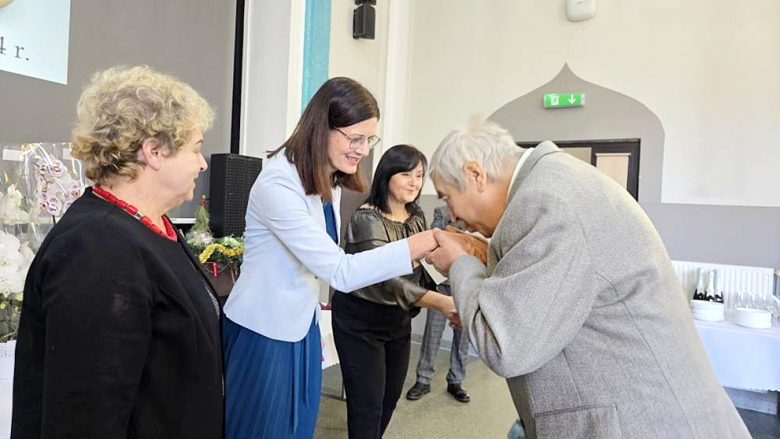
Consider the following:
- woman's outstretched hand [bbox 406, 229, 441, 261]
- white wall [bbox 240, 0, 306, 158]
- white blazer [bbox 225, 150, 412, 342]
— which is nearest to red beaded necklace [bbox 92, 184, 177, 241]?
white blazer [bbox 225, 150, 412, 342]

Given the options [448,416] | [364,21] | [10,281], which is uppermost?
[364,21]

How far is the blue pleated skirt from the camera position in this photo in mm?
1308

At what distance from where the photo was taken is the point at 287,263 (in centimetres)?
132

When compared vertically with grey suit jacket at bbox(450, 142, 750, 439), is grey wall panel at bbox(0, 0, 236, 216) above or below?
above

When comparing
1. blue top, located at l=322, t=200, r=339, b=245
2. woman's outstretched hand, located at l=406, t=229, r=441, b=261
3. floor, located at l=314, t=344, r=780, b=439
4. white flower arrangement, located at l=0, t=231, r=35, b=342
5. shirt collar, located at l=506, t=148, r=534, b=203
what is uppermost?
shirt collar, located at l=506, t=148, r=534, b=203

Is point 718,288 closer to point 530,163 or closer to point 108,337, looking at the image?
point 530,163

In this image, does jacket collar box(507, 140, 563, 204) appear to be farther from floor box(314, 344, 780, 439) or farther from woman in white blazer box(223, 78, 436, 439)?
floor box(314, 344, 780, 439)

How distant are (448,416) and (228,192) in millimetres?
2025

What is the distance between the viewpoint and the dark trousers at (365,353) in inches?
73.9

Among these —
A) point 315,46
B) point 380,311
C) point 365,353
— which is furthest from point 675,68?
point 365,353

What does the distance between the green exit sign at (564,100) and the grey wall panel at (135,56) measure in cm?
267

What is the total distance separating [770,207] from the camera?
3.57m

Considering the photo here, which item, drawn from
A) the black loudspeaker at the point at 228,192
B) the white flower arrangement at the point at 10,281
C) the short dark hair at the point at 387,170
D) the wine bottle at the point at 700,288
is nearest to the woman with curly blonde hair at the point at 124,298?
the white flower arrangement at the point at 10,281

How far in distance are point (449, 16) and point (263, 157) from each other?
2.44 meters
